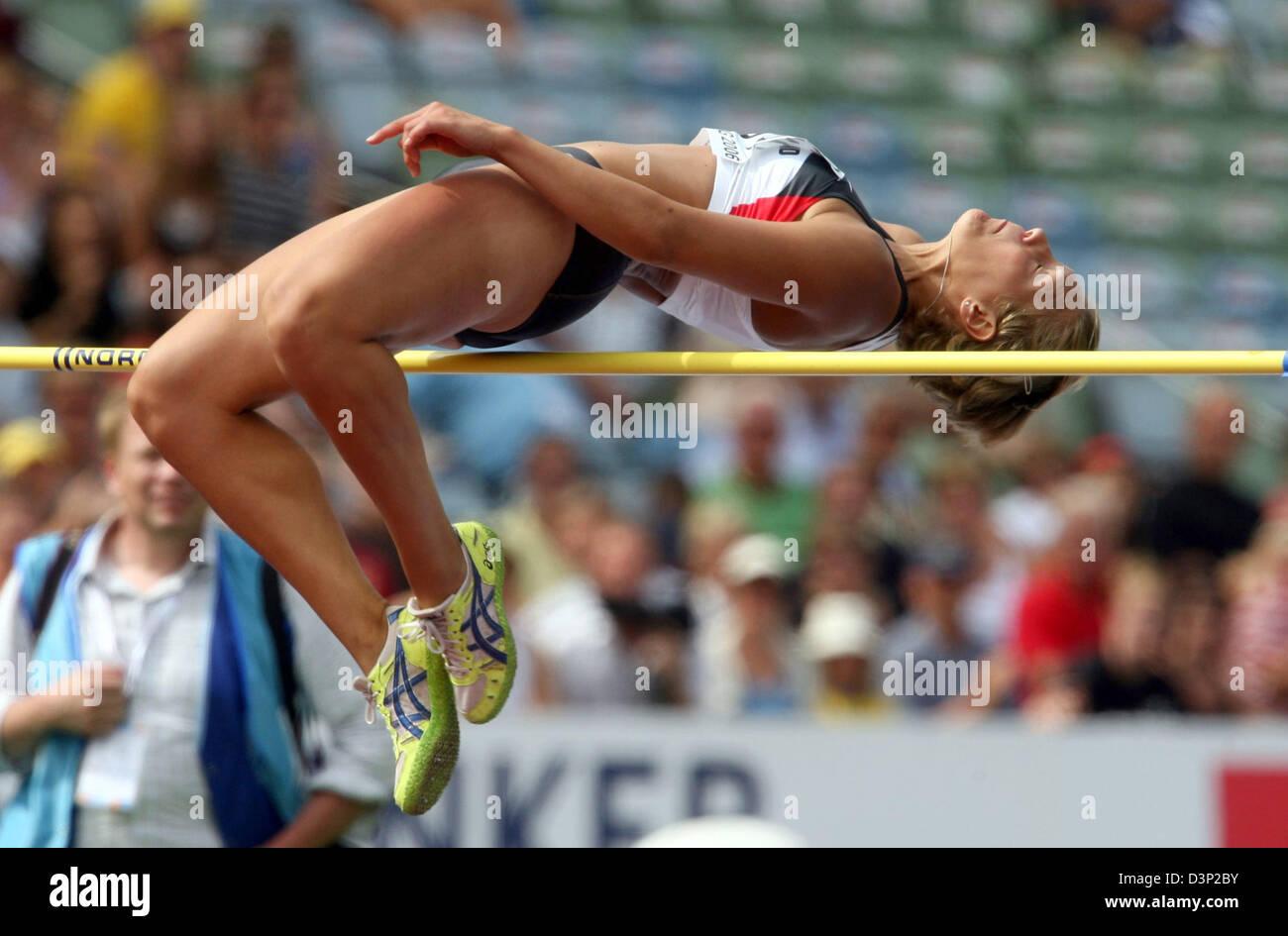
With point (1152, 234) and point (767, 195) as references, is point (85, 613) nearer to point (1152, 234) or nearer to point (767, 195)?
point (767, 195)

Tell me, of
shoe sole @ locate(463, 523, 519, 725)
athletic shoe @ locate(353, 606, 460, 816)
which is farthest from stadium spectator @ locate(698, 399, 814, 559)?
athletic shoe @ locate(353, 606, 460, 816)

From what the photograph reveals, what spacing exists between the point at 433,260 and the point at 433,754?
0.80m

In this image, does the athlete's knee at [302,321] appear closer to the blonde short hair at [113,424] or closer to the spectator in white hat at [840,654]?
the blonde short hair at [113,424]

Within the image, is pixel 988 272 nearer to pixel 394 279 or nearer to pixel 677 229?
pixel 677 229

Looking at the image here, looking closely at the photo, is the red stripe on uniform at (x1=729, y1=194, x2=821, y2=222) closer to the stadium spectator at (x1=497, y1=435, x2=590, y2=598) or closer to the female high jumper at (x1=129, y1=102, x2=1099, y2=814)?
the female high jumper at (x1=129, y1=102, x2=1099, y2=814)

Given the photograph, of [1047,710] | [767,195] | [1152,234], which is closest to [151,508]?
[767,195]

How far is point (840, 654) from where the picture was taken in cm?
473

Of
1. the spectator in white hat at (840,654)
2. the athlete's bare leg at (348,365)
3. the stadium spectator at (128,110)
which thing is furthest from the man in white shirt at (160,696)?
the stadium spectator at (128,110)

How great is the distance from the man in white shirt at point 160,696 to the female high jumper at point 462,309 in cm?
30

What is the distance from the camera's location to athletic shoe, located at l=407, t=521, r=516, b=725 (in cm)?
263

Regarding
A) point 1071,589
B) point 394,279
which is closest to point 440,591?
point 394,279

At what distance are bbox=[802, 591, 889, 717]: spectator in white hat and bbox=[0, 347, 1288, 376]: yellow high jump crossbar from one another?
2.04 meters

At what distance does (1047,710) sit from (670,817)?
1259mm

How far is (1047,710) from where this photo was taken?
4.69 m
